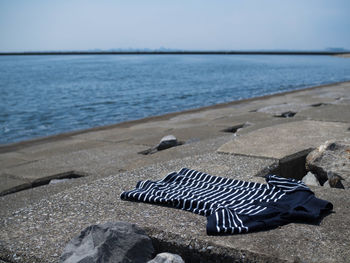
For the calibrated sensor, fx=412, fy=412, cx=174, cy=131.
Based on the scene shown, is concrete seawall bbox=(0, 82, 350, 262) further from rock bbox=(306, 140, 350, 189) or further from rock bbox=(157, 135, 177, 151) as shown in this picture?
rock bbox=(157, 135, 177, 151)

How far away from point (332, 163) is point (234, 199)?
1.15 m

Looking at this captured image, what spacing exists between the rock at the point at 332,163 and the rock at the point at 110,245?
65.1 inches

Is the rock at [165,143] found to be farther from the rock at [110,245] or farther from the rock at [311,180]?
the rock at [110,245]

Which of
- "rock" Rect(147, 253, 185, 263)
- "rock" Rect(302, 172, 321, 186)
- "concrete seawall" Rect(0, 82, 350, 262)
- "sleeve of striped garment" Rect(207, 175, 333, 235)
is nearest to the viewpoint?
"rock" Rect(147, 253, 185, 263)

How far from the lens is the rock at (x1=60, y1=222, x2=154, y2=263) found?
191 centimetres

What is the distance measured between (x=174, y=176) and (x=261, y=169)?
29.2 inches

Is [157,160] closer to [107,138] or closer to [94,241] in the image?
[94,241]

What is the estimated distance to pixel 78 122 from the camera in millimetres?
11859

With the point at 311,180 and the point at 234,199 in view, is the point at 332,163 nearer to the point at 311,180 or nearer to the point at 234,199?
the point at 311,180

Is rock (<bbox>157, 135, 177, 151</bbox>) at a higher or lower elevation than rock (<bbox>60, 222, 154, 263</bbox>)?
lower

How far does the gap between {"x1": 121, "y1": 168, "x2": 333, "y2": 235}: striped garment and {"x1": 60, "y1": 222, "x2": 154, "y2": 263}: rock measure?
35 centimetres

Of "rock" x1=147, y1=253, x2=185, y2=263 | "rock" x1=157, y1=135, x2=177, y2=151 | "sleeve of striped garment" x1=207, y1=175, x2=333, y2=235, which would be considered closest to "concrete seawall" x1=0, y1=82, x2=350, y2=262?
"sleeve of striped garment" x1=207, y1=175, x2=333, y2=235

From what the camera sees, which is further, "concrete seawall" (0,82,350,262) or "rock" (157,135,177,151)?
"rock" (157,135,177,151)

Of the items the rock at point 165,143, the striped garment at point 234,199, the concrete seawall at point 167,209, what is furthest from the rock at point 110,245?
the rock at point 165,143
